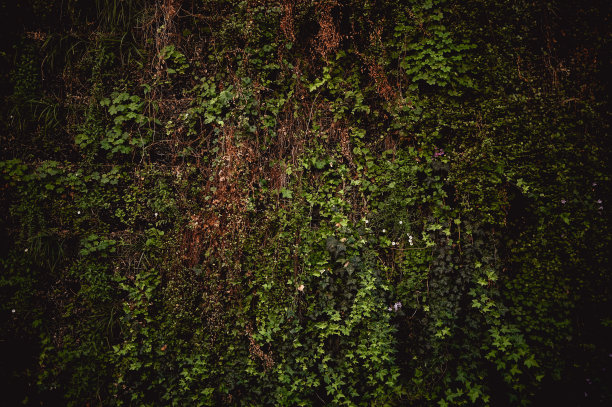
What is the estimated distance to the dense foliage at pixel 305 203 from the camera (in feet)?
11.1

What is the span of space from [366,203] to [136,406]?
130 inches

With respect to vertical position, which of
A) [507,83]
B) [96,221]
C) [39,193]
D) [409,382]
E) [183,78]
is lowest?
[409,382]

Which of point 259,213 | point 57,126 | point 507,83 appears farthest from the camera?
point 57,126

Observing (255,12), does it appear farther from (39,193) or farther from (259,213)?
(39,193)

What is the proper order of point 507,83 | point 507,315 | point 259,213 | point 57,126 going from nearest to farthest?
point 507,315
point 507,83
point 259,213
point 57,126

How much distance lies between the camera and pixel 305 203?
388cm

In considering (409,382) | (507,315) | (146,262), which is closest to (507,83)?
(507,315)

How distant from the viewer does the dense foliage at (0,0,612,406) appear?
3.38m

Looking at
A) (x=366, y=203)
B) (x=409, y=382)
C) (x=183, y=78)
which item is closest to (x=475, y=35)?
(x=366, y=203)

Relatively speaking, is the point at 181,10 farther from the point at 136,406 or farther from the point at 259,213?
the point at 136,406

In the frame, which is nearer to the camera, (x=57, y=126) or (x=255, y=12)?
(x=255, y=12)

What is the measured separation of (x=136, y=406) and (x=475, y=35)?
211 inches

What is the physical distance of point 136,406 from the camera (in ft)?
12.1

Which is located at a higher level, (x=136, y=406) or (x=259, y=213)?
(x=259, y=213)
